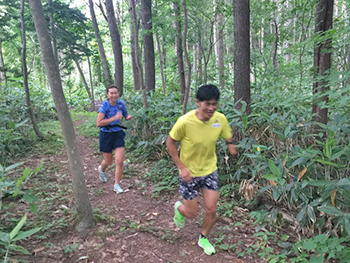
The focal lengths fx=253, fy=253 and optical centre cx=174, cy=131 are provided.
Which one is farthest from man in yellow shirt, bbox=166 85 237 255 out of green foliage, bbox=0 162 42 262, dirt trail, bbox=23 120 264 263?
green foliage, bbox=0 162 42 262

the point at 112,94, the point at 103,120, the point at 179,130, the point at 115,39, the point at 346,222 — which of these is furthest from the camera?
the point at 115,39

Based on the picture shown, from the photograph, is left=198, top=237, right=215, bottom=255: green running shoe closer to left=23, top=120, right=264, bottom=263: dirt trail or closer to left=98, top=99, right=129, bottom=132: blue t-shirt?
left=23, top=120, right=264, bottom=263: dirt trail

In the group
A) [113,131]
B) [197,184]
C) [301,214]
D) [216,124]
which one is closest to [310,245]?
[301,214]

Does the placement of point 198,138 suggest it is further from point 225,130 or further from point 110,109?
point 110,109

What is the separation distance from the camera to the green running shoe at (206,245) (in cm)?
306

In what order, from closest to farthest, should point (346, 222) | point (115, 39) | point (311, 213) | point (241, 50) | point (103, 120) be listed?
point (346, 222), point (311, 213), point (103, 120), point (241, 50), point (115, 39)

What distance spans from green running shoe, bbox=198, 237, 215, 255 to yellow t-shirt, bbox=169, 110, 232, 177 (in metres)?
0.86

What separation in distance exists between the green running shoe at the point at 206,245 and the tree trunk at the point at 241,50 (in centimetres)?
302

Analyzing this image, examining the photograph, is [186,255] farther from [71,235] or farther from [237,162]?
[237,162]

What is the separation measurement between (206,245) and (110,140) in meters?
2.55

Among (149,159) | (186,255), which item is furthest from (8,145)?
(186,255)

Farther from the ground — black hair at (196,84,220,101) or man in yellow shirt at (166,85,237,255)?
black hair at (196,84,220,101)

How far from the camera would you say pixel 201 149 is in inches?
114

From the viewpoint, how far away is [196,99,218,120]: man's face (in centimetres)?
267
